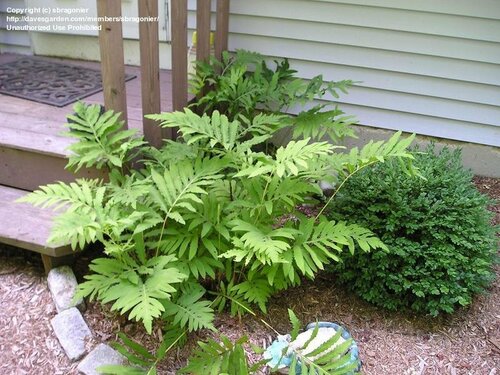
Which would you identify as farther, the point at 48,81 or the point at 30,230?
the point at 48,81

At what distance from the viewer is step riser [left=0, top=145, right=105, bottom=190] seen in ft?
7.38

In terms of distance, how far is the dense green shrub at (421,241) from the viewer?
6.68 ft

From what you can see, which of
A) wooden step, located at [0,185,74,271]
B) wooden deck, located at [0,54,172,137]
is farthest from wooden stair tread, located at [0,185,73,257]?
wooden deck, located at [0,54,172,137]

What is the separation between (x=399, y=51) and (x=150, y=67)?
1755 mm

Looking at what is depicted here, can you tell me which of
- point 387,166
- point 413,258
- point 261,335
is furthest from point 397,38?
point 261,335

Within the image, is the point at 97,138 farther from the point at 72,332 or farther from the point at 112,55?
the point at 72,332

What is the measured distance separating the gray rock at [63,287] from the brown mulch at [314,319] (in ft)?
0.18

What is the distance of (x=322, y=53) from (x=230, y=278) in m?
1.87

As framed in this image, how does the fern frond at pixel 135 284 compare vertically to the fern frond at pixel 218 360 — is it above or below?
above

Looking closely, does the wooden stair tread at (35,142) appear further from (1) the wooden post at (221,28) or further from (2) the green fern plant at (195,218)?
(1) the wooden post at (221,28)

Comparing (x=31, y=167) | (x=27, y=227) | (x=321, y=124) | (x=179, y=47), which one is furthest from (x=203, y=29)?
(x=27, y=227)

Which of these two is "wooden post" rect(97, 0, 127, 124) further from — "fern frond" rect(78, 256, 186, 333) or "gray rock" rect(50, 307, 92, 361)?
"gray rock" rect(50, 307, 92, 361)

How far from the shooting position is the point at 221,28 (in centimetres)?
309

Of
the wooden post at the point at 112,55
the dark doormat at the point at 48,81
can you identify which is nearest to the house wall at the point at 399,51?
the dark doormat at the point at 48,81
